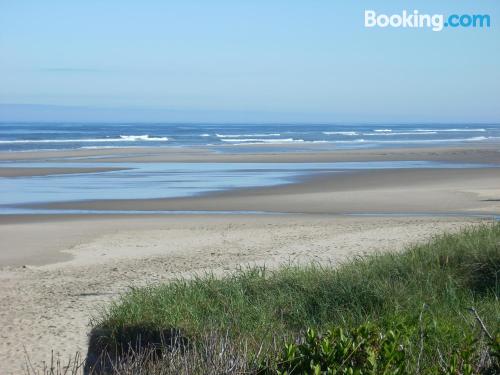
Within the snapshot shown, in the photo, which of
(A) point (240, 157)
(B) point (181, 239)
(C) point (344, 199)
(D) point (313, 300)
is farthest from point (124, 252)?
(A) point (240, 157)

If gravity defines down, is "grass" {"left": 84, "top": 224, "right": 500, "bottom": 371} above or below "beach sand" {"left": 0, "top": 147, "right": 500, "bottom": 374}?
above

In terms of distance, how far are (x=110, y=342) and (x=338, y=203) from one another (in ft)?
45.5

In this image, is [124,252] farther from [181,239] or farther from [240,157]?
[240,157]

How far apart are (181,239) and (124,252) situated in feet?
4.92

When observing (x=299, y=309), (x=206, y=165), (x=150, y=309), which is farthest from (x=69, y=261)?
(x=206, y=165)

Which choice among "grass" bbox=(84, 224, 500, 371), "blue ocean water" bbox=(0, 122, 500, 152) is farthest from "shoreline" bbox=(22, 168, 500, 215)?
"blue ocean water" bbox=(0, 122, 500, 152)

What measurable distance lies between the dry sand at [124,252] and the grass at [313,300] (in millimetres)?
831

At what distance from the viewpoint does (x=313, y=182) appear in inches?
1069

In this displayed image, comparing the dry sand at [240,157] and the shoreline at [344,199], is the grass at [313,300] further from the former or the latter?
the dry sand at [240,157]

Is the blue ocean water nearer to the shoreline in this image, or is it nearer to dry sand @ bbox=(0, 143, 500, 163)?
dry sand @ bbox=(0, 143, 500, 163)

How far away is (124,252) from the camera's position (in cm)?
1429

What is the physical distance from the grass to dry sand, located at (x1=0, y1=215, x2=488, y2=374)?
0.83m

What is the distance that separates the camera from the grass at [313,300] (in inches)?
293

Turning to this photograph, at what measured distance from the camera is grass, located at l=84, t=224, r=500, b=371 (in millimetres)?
7434
